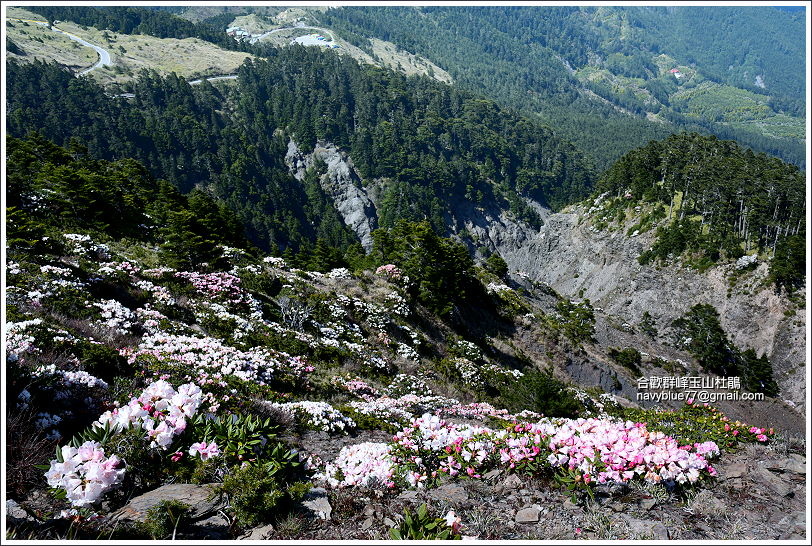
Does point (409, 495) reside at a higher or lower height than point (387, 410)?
higher

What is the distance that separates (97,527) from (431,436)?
4885 mm

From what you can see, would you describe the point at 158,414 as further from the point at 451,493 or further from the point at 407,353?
the point at 407,353

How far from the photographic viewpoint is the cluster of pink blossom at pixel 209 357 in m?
11.9

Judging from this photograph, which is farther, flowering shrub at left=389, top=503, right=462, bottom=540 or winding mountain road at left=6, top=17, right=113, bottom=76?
winding mountain road at left=6, top=17, right=113, bottom=76

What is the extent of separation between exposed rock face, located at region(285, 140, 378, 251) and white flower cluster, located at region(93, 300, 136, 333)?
129 m

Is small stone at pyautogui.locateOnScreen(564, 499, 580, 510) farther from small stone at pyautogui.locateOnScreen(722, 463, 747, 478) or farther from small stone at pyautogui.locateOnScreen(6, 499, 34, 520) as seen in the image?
small stone at pyautogui.locateOnScreen(6, 499, 34, 520)

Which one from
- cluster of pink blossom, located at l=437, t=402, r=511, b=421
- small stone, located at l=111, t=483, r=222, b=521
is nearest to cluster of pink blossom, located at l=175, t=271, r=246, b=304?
cluster of pink blossom, located at l=437, t=402, r=511, b=421

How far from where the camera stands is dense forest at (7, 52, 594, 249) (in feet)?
435

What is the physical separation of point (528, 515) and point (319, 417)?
222 inches

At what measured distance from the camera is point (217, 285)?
22.0 meters

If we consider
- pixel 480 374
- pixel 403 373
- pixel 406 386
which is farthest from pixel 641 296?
pixel 406 386

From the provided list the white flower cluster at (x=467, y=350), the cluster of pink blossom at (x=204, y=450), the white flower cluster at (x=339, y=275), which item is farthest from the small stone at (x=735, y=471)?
the white flower cluster at (x=339, y=275)

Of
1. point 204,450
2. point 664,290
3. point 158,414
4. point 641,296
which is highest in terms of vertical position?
point 158,414

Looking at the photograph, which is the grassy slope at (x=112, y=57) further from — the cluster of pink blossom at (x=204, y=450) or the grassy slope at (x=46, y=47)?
the cluster of pink blossom at (x=204, y=450)
